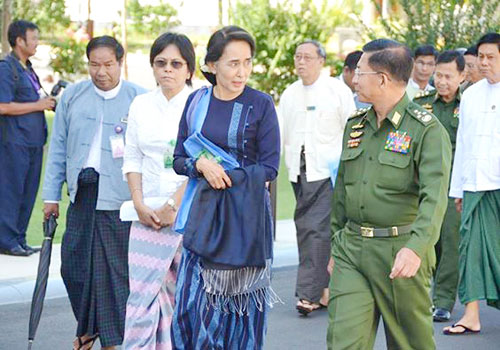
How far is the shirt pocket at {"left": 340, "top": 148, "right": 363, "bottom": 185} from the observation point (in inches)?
215

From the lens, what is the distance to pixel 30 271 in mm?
9750

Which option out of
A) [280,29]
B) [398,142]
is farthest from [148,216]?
[280,29]

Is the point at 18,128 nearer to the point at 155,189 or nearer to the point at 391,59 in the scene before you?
the point at 155,189

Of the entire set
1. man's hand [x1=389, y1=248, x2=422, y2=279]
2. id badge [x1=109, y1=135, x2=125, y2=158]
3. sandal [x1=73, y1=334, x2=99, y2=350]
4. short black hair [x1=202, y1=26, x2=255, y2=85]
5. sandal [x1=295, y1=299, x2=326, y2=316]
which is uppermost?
short black hair [x1=202, y1=26, x2=255, y2=85]

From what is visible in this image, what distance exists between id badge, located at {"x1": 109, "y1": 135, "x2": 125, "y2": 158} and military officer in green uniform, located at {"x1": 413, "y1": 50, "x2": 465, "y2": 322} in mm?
2855

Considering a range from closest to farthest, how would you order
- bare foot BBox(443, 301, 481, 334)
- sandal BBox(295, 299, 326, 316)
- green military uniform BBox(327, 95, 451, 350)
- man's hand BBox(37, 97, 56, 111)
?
1. green military uniform BBox(327, 95, 451, 350)
2. bare foot BBox(443, 301, 481, 334)
3. sandal BBox(295, 299, 326, 316)
4. man's hand BBox(37, 97, 56, 111)

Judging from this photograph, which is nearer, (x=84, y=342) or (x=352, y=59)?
(x=84, y=342)

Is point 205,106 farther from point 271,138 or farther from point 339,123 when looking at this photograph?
point 339,123

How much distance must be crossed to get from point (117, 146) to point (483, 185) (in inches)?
103

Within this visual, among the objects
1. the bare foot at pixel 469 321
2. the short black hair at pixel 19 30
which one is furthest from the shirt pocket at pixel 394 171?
the short black hair at pixel 19 30

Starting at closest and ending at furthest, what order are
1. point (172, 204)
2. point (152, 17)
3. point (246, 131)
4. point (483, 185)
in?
point (246, 131), point (172, 204), point (483, 185), point (152, 17)

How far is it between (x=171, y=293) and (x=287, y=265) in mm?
4246

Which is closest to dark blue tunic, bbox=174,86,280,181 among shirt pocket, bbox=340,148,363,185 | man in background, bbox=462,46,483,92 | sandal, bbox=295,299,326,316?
shirt pocket, bbox=340,148,363,185

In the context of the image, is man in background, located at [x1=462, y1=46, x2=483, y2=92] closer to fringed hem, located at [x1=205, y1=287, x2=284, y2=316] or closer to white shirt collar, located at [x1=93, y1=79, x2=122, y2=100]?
white shirt collar, located at [x1=93, y1=79, x2=122, y2=100]
